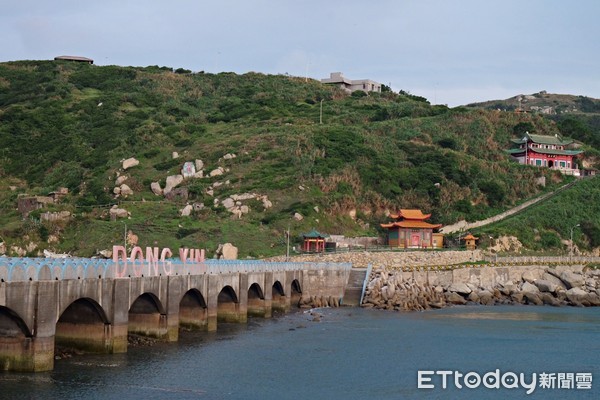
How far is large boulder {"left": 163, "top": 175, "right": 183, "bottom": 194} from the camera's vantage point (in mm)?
132625

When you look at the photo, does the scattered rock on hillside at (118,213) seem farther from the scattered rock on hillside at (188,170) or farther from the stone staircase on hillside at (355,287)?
the stone staircase on hillside at (355,287)

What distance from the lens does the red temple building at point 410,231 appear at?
4638 inches

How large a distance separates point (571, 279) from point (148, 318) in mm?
68440

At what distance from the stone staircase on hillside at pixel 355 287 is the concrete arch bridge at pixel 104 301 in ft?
65.8

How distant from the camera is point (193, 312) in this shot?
6394 centimetres

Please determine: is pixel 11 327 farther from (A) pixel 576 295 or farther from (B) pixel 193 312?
(A) pixel 576 295

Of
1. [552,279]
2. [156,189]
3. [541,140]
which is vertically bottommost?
[552,279]

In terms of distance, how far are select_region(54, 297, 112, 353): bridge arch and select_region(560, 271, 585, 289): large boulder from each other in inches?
2933

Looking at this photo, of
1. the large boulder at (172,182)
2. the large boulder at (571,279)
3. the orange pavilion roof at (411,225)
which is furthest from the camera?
the large boulder at (172,182)

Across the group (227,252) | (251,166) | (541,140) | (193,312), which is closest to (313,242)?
(227,252)

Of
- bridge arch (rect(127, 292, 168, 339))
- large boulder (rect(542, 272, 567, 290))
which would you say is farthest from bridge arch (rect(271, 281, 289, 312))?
large boulder (rect(542, 272, 567, 290))

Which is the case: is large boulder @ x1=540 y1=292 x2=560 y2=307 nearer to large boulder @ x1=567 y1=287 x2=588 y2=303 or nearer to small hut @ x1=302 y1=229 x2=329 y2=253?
large boulder @ x1=567 y1=287 x2=588 y2=303

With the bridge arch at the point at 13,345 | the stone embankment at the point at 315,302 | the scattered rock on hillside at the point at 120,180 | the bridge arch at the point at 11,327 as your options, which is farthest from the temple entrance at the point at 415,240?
the bridge arch at the point at 11,327

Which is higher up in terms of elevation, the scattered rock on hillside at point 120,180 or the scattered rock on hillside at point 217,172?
the scattered rock on hillside at point 217,172
